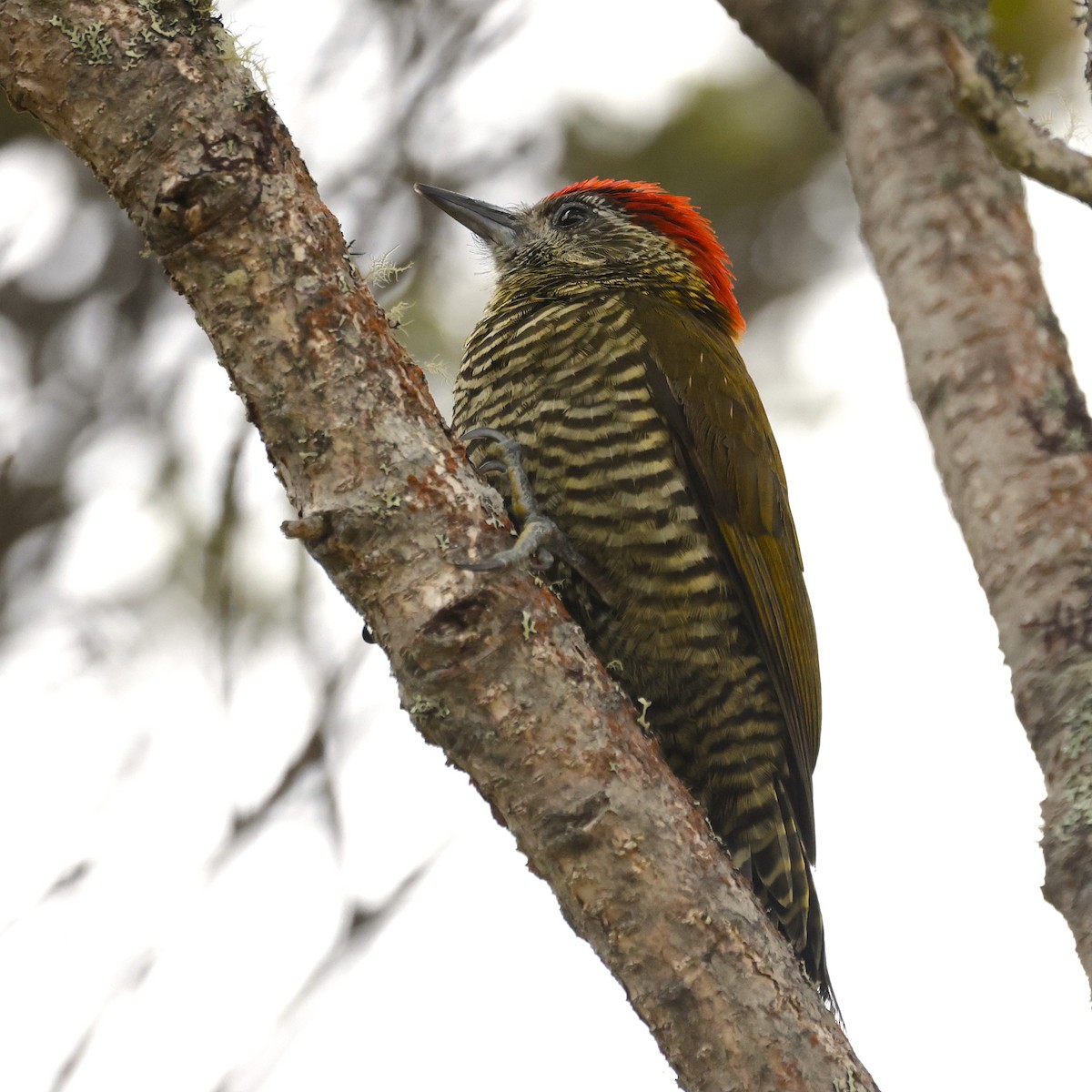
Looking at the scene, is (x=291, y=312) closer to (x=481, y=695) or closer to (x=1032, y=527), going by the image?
→ (x=481, y=695)

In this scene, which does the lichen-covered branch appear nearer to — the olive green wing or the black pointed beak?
the olive green wing

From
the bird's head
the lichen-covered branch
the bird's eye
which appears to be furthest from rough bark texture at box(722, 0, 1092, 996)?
the bird's eye

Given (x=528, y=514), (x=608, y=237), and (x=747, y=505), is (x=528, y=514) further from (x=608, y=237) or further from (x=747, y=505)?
(x=608, y=237)

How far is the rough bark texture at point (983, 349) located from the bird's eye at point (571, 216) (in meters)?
1.37

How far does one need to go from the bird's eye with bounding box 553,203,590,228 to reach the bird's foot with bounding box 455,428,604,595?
1.24 m

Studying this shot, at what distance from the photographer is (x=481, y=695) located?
2.13 metres

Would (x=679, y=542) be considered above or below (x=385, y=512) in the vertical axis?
above

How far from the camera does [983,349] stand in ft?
7.94

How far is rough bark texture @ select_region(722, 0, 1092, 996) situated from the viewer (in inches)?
81.6

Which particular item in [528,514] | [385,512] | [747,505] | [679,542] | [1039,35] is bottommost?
[385,512]

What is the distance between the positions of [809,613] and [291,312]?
1.90m

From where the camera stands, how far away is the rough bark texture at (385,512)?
6.77 feet

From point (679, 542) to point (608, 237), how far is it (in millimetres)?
1434

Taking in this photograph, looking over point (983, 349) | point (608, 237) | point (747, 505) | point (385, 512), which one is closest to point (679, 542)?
point (747, 505)
